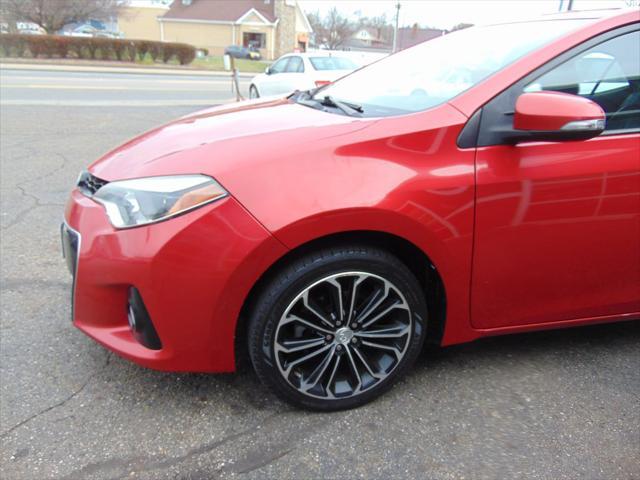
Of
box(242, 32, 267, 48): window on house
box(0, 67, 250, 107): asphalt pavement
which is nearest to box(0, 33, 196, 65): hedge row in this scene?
box(0, 67, 250, 107): asphalt pavement

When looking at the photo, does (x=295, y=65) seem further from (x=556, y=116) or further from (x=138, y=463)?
(x=138, y=463)

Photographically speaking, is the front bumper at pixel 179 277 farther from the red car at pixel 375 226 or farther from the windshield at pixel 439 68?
the windshield at pixel 439 68

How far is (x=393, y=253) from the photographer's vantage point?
210 centimetres

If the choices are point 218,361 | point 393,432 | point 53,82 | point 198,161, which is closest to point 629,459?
point 393,432

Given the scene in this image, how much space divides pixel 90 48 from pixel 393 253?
32.5m

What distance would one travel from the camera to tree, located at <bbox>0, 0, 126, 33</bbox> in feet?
114

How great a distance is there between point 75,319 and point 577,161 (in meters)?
2.14

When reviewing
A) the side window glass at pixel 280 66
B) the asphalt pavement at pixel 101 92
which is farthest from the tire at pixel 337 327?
the asphalt pavement at pixel 101 92

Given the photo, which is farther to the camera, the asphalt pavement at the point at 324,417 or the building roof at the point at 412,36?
the building roof at the point at 412,36

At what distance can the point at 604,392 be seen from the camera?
2.34m

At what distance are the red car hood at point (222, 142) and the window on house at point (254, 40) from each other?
54.0 m

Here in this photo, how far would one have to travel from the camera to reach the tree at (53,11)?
3484cm

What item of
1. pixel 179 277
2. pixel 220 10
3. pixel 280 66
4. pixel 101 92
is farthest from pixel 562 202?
pixel 220 10

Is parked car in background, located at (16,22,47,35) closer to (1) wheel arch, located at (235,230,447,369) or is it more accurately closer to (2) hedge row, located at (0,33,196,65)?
(2) hedge row, located at (0,33,196,65)
